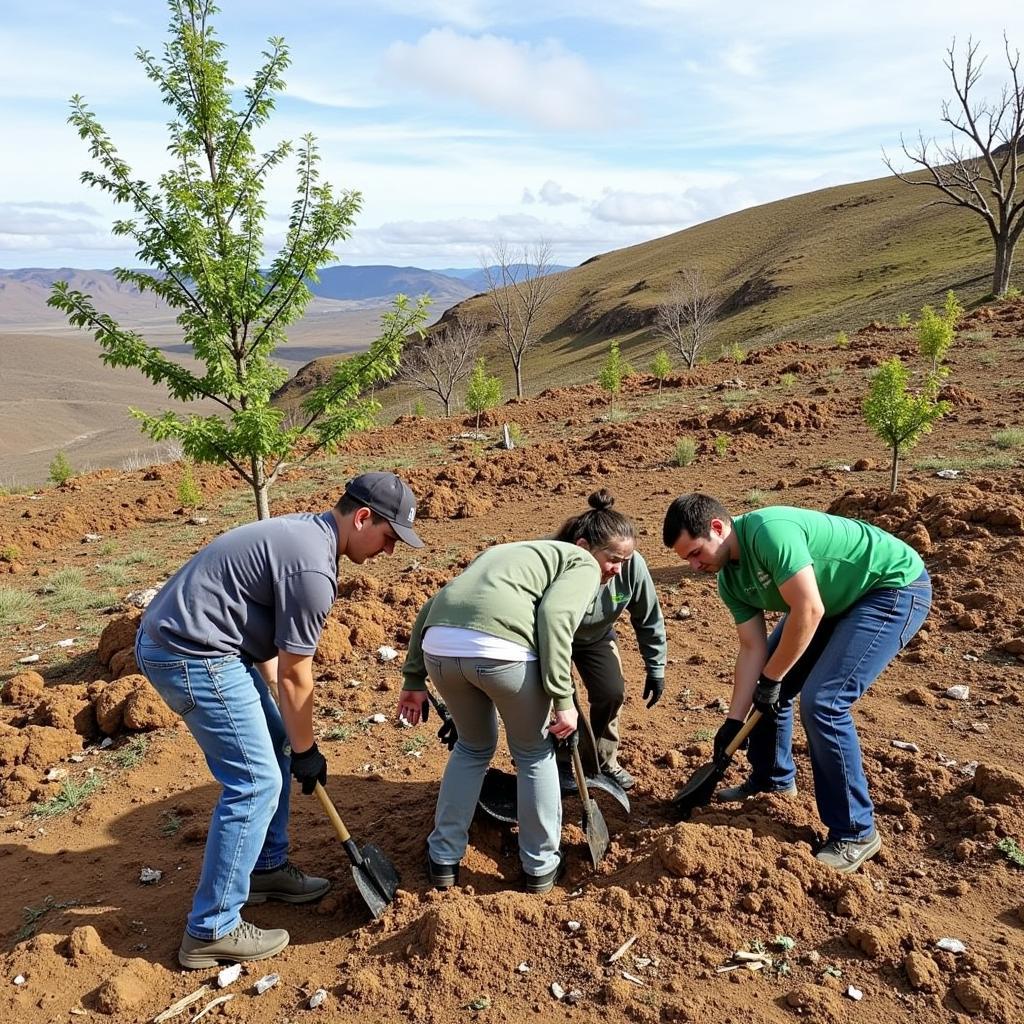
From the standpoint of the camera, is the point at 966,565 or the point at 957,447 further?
the point at 957,447

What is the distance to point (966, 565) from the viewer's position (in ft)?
22.8

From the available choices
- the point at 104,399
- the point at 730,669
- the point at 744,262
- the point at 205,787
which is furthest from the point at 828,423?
the point at 104,399

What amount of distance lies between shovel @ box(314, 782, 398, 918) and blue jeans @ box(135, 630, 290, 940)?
0.33m

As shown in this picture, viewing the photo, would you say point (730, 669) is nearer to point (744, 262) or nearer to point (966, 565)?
point (966, 565)

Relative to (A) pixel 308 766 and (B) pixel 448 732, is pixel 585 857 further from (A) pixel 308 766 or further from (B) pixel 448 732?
(A) pixel 308 766

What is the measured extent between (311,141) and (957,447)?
9.20m

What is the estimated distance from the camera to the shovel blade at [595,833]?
3.65m

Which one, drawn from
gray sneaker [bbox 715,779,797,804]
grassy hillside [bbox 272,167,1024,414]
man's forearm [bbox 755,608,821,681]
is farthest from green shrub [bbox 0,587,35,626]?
grassy hillside [bbox 272,167,1024,414]

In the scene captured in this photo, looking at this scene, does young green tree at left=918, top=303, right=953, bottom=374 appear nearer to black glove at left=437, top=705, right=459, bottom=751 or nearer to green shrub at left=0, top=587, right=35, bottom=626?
black glove at left=437, top=705, right=459, bottom=751

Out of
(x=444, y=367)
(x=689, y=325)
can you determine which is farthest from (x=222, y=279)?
(x=689, y=325)

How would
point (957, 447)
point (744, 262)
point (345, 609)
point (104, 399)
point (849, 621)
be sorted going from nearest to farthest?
point (849, 621)
point (345, 609)
point (957, 447)
point (744, 262)
point (104, 399)

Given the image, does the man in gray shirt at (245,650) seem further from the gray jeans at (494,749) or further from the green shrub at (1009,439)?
the green shrub at (1009,439)

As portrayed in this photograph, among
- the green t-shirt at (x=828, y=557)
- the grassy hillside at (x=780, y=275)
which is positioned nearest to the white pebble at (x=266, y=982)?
the green t-shirt at (x=828, y=557)

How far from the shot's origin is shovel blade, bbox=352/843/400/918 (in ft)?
11.4
